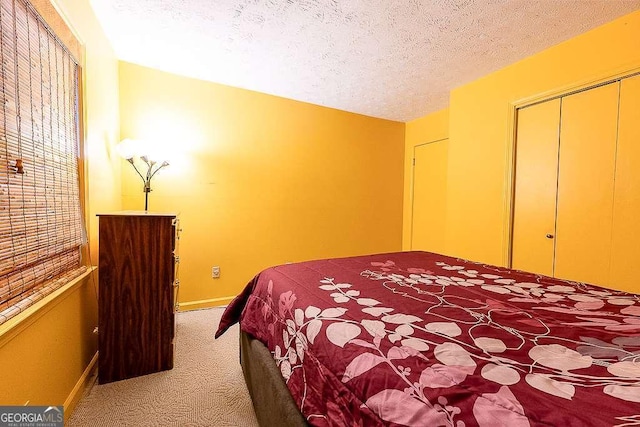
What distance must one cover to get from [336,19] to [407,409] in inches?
87.2

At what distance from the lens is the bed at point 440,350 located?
1.77 ft

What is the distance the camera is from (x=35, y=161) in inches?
46.0

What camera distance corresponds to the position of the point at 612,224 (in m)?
1.93

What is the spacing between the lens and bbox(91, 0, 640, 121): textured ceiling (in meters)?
1.81

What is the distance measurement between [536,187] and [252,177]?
2734 mm

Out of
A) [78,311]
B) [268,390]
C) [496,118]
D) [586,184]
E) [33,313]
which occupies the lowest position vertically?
[268,390]

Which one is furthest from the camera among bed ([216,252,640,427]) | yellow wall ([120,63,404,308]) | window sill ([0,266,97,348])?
yellow wall ([120,63,404,308])

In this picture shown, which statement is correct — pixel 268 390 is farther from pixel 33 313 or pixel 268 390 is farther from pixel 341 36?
pixel 341 36

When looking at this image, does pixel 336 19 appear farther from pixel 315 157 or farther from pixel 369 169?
pixel 369 169

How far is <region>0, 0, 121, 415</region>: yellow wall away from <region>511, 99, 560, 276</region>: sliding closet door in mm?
3284

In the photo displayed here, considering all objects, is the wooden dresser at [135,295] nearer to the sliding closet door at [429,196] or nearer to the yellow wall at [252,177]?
the yellow wall at [252,177]

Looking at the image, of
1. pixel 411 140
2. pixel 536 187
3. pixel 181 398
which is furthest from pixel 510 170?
pixel 181 398

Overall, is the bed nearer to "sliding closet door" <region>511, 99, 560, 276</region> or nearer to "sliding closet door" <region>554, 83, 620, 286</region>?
"sliding closet door" <region>554, 83, 620, 286</region>

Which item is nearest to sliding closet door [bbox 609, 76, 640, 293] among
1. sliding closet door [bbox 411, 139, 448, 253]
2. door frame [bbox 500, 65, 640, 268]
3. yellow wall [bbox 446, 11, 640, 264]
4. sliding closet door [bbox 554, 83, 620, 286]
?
sliding closet door [bbox 554, 83, 620, 286]
